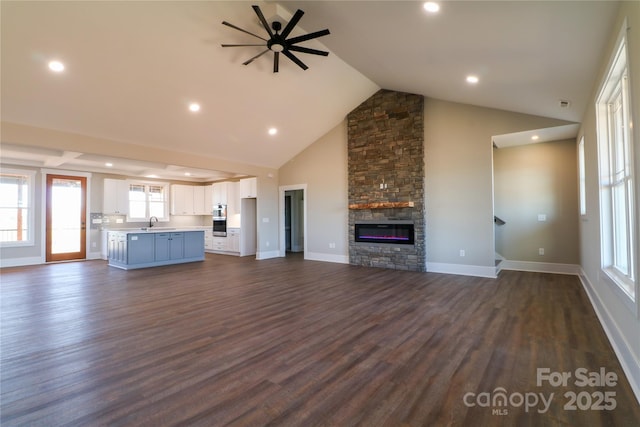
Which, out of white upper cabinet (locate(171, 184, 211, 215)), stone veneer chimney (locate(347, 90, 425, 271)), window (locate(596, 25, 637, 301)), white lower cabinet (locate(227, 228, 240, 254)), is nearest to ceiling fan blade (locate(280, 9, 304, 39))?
window (locate(596, 25, 637, 301))

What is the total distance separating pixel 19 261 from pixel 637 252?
36.1ft

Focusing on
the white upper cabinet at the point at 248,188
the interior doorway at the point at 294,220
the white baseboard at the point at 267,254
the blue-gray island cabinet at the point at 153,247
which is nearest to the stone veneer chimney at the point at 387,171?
the white baseboard at the point at 267,254

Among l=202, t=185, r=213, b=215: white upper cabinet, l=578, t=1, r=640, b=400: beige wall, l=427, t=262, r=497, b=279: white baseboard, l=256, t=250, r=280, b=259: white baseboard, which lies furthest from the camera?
l=202, t=185, r=213, b=215: white upper cabinet

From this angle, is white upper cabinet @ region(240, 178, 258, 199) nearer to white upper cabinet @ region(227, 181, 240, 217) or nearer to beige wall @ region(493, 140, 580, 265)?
white upper cabinet @ region(227, 181, 240, 217)

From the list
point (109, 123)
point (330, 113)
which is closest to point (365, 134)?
point (330, 113)

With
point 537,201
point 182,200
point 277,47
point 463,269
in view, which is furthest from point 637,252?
point 182,200

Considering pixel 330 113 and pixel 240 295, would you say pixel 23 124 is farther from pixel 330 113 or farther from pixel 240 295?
pixel 330 113

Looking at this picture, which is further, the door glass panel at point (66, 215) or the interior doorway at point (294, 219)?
the interior doorway at point (294, 219)

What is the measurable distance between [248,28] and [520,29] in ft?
11.1

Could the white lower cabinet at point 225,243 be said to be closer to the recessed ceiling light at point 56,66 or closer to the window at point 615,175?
the recessed ceiling light at point 56,66

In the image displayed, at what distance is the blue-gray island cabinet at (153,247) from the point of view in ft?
22.3

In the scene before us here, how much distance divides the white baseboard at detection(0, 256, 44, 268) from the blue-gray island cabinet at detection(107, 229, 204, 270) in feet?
6.25

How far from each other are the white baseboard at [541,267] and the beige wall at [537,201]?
0.08m

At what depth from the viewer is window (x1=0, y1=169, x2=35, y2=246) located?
709cm
